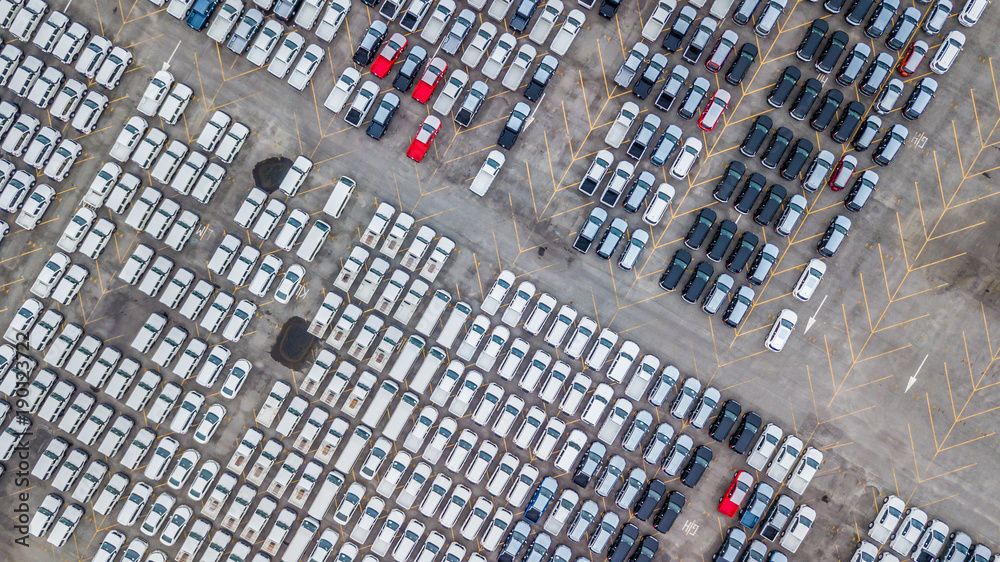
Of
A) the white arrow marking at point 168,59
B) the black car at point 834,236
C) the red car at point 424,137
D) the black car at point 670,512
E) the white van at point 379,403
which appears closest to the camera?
the black car at point 834,236

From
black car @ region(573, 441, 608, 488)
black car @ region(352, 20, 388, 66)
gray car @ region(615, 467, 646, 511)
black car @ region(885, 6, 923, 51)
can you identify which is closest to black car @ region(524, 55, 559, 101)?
black car @ region(352, 20, 388, 66)

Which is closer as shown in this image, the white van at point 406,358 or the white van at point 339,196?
the white van at point 339,196

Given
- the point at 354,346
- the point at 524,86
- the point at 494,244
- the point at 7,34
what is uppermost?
the point at 524,86

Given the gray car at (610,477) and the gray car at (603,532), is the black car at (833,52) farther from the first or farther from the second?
the gray car at (603,532)

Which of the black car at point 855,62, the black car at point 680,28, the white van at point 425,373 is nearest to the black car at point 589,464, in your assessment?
the white van at point 425,373

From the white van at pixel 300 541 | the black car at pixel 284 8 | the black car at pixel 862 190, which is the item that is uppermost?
the black car at pixel 862 190

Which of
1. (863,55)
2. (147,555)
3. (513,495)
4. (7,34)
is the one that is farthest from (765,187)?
(7,34)

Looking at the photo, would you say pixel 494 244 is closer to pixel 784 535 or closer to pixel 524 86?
pixel 524 86
